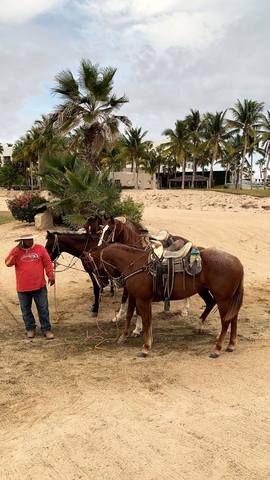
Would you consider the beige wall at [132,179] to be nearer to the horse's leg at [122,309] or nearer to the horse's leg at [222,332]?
the horse's leg at [122,309]

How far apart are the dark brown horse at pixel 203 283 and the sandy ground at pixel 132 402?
460mm

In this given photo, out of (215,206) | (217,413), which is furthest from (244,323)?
(215,206)

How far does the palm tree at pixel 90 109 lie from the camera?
1732 centimetres

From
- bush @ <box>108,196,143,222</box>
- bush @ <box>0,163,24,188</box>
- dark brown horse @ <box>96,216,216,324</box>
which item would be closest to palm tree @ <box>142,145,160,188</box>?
bush @ <box>0,163,24,188</box>

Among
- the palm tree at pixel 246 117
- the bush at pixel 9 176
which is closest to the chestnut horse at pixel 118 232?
the palm tree at pixel 246 117

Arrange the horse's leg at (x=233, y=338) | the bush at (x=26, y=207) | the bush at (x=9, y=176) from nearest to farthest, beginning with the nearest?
1. the horse's leg at (x=233, y=338)
2. the bush at (x=26, y=207)
3. the bush at (x=9, y=176)

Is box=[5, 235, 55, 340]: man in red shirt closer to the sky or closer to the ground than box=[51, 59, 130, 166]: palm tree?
closer to the ground

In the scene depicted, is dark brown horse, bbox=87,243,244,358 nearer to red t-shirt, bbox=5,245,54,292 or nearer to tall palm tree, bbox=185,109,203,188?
red t-shirt, bbox=5,245,54,292

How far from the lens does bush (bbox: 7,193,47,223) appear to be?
18219mm

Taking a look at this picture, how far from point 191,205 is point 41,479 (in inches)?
1185

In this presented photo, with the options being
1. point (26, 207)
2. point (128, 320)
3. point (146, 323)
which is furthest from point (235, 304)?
point (26, 207)

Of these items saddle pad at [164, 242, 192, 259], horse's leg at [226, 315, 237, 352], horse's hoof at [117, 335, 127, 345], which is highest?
saddle pad at [164, 242, 192, 259]

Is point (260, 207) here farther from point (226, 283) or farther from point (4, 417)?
point (4, 417)

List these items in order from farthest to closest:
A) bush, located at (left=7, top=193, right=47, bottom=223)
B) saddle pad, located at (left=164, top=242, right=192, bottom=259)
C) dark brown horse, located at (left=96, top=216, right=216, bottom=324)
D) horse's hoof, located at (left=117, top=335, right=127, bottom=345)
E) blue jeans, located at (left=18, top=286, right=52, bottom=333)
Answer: bush, located at (left=7, top=193, right=47, bottom=223) < dark brown horse, located at (left=96, top=216, right=216, bottom=324) < blue jeans, located at (left=18, top=286, right=52, bottom=333) < horse's hoof, located at (left=117, top=335, right=127, bottom=345) < saddle pad, located at (left=164, top=242, right=192, bottom=259)
